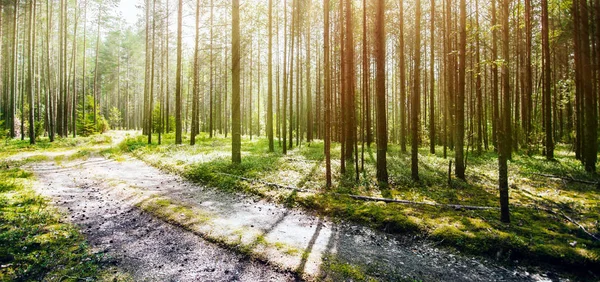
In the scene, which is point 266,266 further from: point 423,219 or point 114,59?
point 114,59

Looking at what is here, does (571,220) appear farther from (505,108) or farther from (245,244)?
(245,244)

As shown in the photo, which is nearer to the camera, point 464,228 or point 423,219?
point 464,228

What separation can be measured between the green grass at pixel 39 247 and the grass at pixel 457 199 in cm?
509

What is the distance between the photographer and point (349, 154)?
1645 cm

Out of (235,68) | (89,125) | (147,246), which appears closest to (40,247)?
(147,246)

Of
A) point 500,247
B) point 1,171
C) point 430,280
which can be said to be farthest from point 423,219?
point 1,171

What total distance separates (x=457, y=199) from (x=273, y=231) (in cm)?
629

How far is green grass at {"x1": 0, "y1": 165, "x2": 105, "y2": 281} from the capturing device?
15.2ft

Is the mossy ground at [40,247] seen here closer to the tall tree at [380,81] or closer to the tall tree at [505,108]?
the tall tree at [505,108]

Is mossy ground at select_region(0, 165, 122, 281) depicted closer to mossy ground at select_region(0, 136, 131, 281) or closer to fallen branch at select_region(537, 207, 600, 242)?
mossy ground at select_region(0, 136, 131, 281)

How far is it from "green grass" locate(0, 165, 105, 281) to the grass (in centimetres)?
509

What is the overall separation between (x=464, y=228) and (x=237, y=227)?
5.51 meters

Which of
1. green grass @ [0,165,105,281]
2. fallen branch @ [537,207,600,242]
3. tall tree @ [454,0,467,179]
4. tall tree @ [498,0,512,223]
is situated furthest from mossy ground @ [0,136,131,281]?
tall tree @ [454,0,467,179]

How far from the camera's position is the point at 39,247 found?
5.41 m
